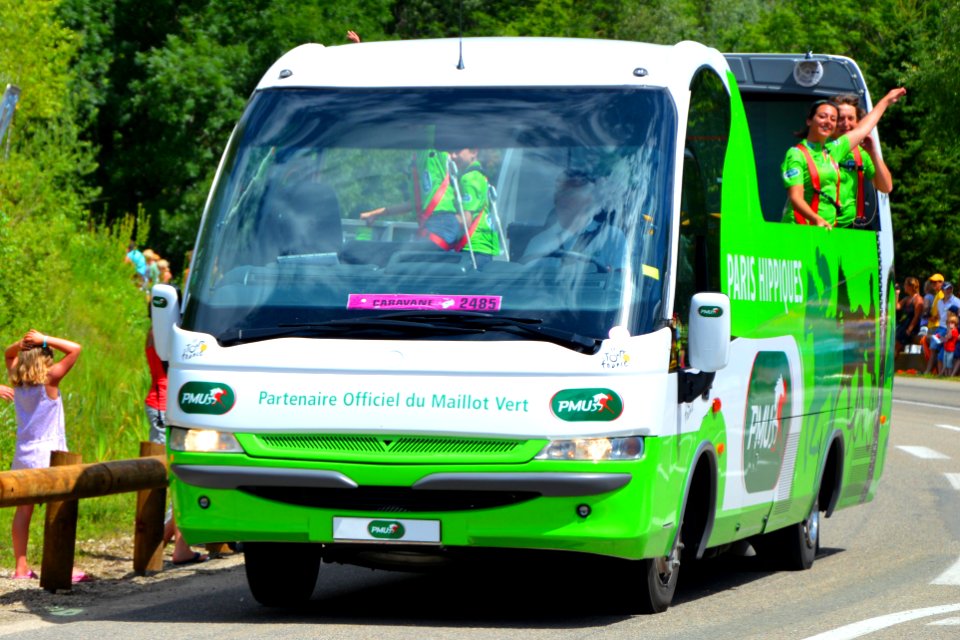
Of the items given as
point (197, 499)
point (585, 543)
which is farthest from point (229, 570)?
point (585, 543)

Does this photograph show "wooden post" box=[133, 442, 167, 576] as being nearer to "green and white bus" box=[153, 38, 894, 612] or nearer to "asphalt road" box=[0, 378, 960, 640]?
"asphalt road" box=[0, 378, 960, 640]

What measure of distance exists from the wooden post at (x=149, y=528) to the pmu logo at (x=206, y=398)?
2642mm

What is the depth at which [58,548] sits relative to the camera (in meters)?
10.4

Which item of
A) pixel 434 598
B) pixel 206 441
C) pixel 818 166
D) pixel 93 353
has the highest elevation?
pixel 818 166

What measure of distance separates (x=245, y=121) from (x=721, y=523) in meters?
3.05

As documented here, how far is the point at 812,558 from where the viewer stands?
12102mm

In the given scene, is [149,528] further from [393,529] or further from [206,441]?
[393,529]

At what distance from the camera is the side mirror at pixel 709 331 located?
8.84 metres

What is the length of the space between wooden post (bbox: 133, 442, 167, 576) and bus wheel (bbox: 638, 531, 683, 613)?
11.0ft

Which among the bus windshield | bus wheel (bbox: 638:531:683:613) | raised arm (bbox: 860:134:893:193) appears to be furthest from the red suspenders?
bus wheel (bbox: 638:531:683:613)

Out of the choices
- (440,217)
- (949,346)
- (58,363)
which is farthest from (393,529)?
(949,346)

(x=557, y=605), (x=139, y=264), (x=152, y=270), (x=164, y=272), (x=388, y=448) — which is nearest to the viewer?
(x=388, y=448)

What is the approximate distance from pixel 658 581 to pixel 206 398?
228cm

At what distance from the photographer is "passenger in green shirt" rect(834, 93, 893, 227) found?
1238cm
